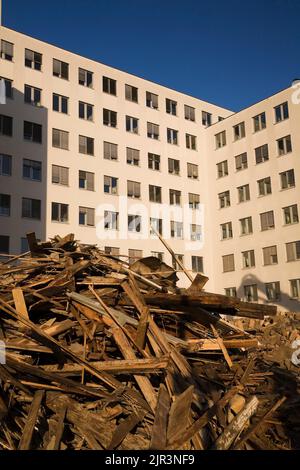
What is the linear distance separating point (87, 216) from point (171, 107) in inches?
647

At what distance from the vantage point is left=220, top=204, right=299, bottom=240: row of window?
132ft

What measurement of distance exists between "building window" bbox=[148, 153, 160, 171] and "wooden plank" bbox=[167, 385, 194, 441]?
42147 millimetres

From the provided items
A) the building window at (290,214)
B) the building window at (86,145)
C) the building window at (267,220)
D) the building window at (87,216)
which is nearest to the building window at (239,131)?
the building window at (267,220)

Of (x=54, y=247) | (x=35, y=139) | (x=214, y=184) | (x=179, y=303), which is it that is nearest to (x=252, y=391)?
(x=179, y=303)

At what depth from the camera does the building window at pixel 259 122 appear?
43875 mm

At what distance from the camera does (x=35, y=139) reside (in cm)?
3891

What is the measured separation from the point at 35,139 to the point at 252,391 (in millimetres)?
36392

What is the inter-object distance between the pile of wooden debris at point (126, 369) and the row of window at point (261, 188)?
36.4 m

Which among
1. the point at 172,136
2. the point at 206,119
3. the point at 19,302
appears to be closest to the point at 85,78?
the point at 172,136

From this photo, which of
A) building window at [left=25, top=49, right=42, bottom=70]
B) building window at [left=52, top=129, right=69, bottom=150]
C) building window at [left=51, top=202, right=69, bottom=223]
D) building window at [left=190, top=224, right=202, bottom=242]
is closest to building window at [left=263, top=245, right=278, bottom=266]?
building window at [left=190, top=224, right=202, bottom=242]

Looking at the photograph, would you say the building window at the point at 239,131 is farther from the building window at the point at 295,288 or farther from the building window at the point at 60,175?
the building window at the point at 60,175

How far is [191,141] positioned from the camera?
49688 millimetres
